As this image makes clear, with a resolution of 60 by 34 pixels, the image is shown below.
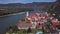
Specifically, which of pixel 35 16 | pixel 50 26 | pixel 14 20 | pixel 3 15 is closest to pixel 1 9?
pixel 3 15

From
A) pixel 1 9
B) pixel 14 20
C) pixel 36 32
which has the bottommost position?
pixel 36 32

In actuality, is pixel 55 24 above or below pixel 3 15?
below

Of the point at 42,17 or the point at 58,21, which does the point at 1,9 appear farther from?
the point at 58,21

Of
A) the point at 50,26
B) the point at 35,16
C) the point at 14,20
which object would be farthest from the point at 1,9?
the point at 50,26

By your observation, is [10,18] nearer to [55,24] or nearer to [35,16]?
[35,16]

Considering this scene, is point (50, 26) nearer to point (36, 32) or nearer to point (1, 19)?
point (36, 32)

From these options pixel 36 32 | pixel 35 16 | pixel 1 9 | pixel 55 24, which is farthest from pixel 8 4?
pixel 55 24

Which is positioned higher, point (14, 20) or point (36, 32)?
point (14, 20)

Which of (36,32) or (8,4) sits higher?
(8,4)
